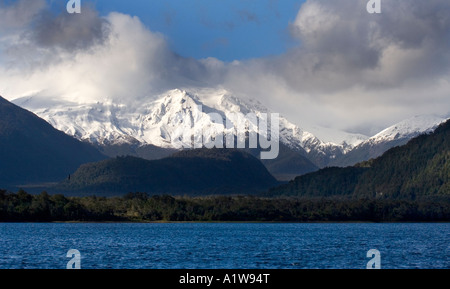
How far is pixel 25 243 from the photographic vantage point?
604 ft
